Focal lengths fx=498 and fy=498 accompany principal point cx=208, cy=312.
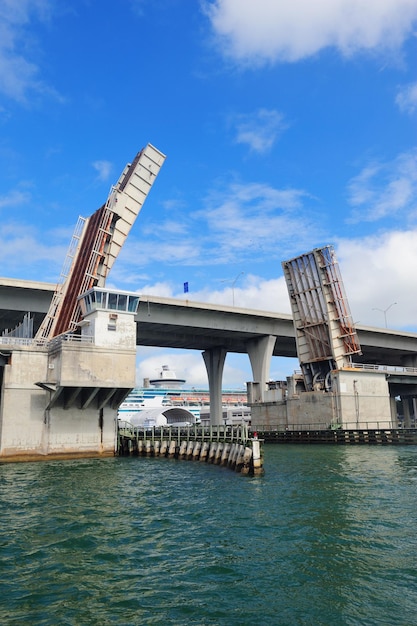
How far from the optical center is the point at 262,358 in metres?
71.6

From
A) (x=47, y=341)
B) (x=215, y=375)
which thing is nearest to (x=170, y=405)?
(x=215, y=375)

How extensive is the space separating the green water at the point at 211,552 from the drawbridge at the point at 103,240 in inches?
887

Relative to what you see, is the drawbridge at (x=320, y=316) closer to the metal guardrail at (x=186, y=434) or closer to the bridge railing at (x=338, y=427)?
the bridge railing at (x=338, y=427)

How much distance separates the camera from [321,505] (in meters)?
19.8

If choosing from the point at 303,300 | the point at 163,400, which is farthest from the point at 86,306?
the point at 163,400

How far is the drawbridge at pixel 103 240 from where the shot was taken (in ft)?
150

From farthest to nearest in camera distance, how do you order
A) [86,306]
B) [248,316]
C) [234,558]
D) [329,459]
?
[248,316] → [86,306] → [329,459] → [234,558]

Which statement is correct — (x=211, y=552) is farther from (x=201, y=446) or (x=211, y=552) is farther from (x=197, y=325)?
(x=197, y=325)

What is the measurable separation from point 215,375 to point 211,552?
64.7 metres

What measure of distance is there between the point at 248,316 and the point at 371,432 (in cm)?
2134

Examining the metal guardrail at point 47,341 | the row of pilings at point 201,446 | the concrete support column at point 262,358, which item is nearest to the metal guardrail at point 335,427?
the concrete support column at point 262,358

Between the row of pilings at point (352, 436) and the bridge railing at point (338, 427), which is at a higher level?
the bridge railing at point (338, 427)

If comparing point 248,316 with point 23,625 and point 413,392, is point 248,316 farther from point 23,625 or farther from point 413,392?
point 23,625

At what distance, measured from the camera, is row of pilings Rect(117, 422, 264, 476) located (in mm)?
29797
